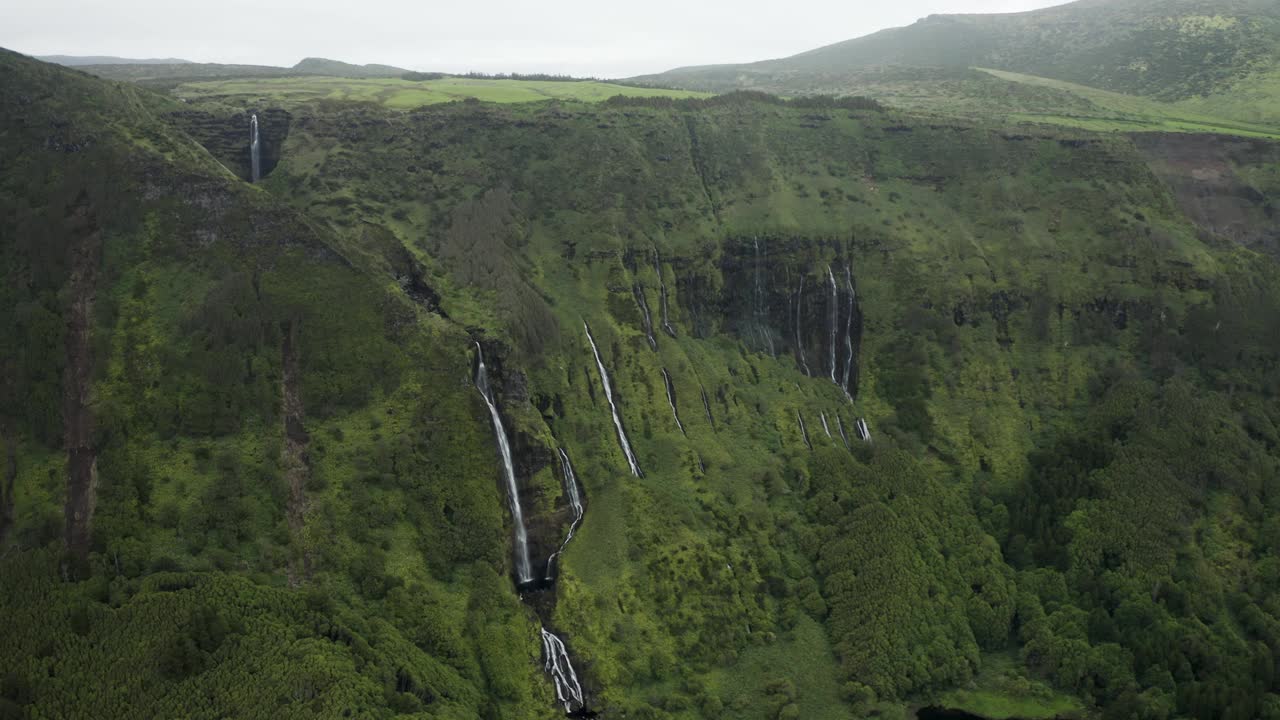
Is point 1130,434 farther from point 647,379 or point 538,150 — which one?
point 538,150

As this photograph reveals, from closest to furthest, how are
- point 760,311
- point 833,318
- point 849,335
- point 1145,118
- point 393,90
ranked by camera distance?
point 849,335 → point 833,318 → point 760,311 → point 393,90 → point 1145,118

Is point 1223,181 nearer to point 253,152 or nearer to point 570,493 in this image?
point 570,493

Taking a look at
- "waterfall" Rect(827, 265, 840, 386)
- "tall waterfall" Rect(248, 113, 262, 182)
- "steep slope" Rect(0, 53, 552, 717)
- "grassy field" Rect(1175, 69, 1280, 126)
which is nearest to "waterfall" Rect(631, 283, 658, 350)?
"waterfall" Rect(827, 265, 840, 386)

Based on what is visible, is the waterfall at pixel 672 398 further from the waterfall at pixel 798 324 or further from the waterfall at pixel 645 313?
the waterfall at pixel 798 324

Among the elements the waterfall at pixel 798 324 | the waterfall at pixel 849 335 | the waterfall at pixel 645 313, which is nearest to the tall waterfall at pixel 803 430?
the waterfall at pixel 849 335

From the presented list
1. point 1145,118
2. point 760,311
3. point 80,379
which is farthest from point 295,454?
point 1145,118
